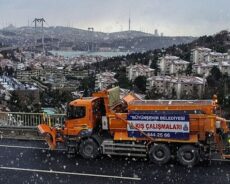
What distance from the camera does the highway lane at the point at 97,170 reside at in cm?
1127

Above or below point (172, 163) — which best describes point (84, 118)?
above

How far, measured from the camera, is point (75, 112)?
14.1m

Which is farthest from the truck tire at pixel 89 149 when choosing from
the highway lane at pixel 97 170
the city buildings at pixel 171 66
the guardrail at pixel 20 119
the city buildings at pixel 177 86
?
the city buildings at pixel 171 66

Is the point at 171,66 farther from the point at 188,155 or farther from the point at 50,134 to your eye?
the point at 188,155

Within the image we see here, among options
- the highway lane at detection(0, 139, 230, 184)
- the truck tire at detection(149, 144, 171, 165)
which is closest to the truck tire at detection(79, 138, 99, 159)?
the highway lane at detection(0, 139, 230, 184)

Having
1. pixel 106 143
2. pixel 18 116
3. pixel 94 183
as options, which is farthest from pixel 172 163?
pixel 18 116

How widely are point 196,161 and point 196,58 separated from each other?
90.8 metres

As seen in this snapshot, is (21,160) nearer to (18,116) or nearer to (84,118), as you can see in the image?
(84,118)

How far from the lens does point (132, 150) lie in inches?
520

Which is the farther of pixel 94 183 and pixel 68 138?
pixel 68 138

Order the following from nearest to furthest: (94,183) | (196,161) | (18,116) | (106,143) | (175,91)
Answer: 1. (94,183)
2. (196,161)
3. (106,143)
4. (18,116)
5. (175,91)

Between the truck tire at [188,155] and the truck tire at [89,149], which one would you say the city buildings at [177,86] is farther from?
the truck tire at [188,155]

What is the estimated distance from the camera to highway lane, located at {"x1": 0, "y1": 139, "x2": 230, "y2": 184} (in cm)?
1127

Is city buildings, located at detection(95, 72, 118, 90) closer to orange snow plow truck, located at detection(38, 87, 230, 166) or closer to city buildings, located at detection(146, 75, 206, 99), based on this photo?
city buildings, located at detection(146, 75, 206, 99)
